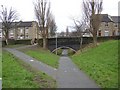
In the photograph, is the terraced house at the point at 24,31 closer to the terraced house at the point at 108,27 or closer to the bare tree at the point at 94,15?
the terraced house at the point at 108,27

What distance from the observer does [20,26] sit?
4968 inches

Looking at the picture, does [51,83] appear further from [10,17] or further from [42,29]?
[10,17]

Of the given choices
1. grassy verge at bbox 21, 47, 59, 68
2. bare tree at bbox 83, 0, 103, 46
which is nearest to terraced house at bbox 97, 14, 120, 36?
bare tree at bbox 83, 0, 103, 46

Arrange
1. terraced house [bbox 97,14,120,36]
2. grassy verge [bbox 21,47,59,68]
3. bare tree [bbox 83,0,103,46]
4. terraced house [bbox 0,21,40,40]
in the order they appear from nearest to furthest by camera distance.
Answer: grassy verge [bbox 21,47,59,68]
bare tree [bbox 83,0,103,46]
terraced house [bbox 97,14,120,36]
terraced house [bbox 0,21,40,40]

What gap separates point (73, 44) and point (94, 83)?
210 feet

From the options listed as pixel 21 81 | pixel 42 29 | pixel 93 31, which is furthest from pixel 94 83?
pixel 42 29

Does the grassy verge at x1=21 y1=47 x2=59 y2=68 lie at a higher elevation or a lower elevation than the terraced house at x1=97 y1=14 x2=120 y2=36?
lower

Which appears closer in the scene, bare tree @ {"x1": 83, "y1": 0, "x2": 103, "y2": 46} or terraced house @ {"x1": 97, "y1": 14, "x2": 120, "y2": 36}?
bare tree @ {"x1": 83, "y1": 0, "x2": 103, "y2": 46}

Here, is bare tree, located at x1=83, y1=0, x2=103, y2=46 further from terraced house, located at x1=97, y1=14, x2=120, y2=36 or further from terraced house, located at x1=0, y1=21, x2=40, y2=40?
terraced house, located at x1=0, y1=21, x2=40, y2=40

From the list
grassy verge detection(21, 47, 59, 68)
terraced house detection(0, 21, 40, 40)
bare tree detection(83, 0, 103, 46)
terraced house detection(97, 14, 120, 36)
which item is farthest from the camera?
terraced house detection(0, 21, 40, 40)

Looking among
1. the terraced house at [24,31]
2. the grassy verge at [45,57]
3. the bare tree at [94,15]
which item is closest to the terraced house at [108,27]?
the terraced house at [24,31]

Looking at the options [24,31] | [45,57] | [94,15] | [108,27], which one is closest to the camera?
[45,57]

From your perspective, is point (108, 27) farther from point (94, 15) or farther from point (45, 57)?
point (45, 57)

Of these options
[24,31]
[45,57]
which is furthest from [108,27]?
[45,57]
